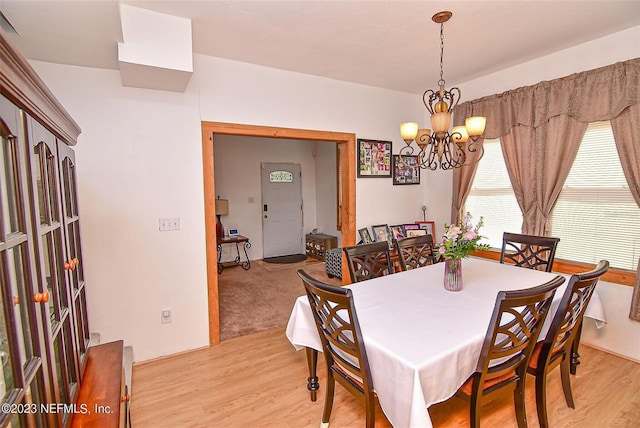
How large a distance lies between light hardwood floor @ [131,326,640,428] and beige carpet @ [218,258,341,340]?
22.7 inches

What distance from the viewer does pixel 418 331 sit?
1.59 m

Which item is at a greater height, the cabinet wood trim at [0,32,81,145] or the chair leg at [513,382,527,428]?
the cabinet wood trim at [0,32,81,145]

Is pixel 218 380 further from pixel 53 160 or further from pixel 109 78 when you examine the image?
pixel 109 78

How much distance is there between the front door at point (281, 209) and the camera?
650 cm

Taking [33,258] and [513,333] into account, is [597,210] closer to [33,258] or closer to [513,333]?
[513,333]

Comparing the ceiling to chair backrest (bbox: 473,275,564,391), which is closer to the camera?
chair backrest (bbox: 473,275,564,391)

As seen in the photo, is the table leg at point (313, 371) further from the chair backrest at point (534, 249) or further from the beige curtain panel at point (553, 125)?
the beige curtain panel at point (553, 125)

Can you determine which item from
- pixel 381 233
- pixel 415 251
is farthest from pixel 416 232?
pixel 415 251

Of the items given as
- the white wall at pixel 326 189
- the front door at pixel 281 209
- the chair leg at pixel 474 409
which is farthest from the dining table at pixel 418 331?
the front door at pixel 281 209

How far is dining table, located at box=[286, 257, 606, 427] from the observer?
1338 mm

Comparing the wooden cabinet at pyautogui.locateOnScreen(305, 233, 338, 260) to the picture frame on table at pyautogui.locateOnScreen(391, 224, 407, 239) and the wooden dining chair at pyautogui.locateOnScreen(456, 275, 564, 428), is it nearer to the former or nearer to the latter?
the picture frame on table at pyautogui.locateOnScreen(391, 224, 407, 239)

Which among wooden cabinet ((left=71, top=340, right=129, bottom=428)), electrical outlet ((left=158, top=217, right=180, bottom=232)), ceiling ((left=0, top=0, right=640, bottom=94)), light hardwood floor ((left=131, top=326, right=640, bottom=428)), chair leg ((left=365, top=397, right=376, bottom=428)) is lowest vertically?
light hardwood floor ((left=131, top=326, right=640, bottom=428))

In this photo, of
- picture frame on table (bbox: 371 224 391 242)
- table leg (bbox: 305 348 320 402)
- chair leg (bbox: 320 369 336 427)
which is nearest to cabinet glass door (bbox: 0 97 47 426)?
chair leg (bbox: 320 369 336 427)

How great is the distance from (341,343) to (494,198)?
296 centimetres
